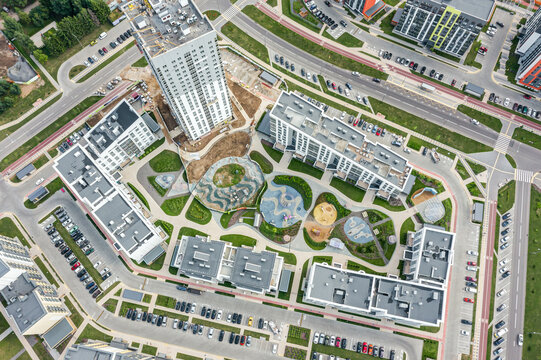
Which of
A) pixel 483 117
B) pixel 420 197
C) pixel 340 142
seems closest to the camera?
pixel 340 142

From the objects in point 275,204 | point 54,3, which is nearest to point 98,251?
point 275,204

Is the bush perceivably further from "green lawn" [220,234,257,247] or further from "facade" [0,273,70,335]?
"facade" [0,273,70,335]

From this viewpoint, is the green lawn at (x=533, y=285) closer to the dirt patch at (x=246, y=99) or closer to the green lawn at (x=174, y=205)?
the dirt patch at (x=246, y=99)

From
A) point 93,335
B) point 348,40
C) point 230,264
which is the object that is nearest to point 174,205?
point 230,264

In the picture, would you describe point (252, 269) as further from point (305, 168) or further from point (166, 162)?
point (166, 162)

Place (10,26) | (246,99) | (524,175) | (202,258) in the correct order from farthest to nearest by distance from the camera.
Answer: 1. (10,26)
2. (246,99)
3. (524,175)
4. (202,258)
